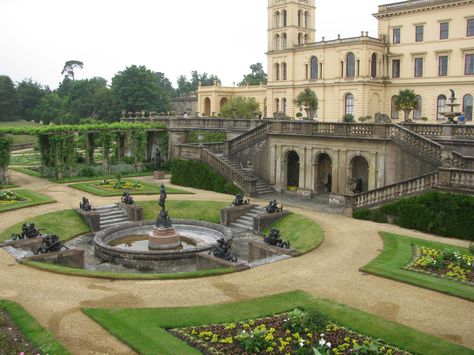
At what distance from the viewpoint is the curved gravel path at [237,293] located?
13.5 metres

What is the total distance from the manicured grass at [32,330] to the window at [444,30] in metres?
54.1

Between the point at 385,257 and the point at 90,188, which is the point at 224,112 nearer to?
the point at 90,188

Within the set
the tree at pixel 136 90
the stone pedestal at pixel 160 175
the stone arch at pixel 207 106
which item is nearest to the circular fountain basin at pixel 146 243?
the stone pedestal at pixel 160 175

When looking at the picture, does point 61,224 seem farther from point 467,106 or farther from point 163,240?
point 467,106

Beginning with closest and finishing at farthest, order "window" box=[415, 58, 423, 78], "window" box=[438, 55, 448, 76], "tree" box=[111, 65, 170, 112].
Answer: "window" box=[438, 55, 448, 76], "window" box=[415, 58, 423, 78], "tree" box=[111, 65, 170, 112]

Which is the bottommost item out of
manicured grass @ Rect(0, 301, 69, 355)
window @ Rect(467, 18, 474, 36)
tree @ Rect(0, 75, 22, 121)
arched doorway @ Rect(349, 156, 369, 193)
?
manicured grass @ Rect(0, 301, 69, 355)

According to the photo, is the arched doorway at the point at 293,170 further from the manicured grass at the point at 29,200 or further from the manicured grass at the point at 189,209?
the manicured grass at the point at 29,200

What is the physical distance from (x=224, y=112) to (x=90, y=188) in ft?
118

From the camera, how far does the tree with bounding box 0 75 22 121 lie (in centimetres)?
10588

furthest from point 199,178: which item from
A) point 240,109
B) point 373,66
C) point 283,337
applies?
point 373,66

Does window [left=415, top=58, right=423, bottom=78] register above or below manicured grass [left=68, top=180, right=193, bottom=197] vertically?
above

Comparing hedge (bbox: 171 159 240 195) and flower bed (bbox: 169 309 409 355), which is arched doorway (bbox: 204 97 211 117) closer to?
hedge (bbox: 171 159 240 195)

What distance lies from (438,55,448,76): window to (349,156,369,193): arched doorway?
1099 inches

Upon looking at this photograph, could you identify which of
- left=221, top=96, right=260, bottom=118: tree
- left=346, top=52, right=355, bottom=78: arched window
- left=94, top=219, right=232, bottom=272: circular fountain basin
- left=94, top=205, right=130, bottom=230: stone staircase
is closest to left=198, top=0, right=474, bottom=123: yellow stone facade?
left=346, top=52, right=355, bottom=78: arched window
